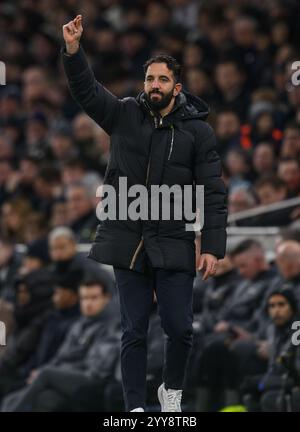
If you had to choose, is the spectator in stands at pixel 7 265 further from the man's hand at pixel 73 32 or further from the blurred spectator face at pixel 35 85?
the man's hand at pixel 73 32

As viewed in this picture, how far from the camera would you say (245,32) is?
13344mm

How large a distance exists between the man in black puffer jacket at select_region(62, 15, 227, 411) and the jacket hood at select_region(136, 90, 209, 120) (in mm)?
11

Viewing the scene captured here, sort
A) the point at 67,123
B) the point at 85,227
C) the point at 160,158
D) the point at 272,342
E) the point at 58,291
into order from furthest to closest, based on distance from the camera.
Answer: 1. the point at 67,123
2. the point at 85,227
3. the point at 58,291
4. the point at 272,342
5. the point at 160,158

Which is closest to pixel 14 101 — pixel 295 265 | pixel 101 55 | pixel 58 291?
pixel 101 55

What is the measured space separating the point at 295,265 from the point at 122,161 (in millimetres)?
2661

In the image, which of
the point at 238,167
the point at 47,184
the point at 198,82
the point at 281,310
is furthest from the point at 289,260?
the point at 47,184

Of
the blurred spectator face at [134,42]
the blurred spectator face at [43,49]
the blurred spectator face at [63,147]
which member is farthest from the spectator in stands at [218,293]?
the blurred spectator face at [43,49]

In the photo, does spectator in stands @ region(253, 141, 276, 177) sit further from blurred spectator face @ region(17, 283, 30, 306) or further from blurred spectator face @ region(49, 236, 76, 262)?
blurred spectator face @ region(17, 283, 30, 306)

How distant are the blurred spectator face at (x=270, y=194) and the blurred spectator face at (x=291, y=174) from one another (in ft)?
0.52

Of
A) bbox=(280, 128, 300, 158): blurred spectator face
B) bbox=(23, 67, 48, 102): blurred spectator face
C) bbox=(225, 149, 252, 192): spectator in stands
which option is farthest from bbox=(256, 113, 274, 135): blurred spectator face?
bbox=(23, 67, 48, 102): blurred spectator face

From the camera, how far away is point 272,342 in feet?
29.3

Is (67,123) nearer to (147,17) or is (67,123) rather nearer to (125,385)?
(147,17)

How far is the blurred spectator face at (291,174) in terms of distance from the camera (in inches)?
412
